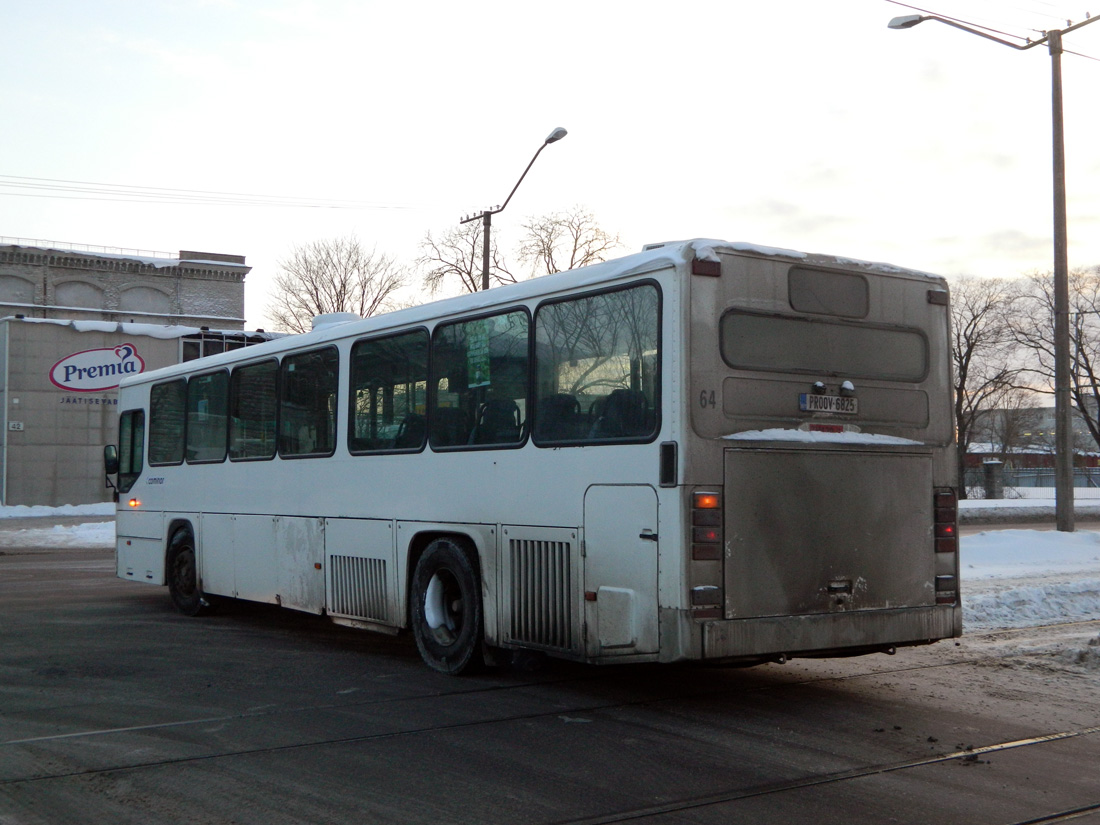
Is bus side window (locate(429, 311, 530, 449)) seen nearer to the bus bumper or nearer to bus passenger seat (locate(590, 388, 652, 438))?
bus passenger seat (locate(590, 388, 652, 438))

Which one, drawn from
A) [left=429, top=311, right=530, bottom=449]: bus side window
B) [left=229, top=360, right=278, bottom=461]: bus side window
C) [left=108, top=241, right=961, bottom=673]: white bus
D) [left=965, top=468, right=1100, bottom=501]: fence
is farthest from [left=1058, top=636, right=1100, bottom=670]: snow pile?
[left=965, top=468, right=1100, bottom=501]: fence

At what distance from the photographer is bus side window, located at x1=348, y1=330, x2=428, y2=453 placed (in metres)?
8.86

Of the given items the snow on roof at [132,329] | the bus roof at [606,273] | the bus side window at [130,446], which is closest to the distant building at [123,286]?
the snow on roof at [132,329]

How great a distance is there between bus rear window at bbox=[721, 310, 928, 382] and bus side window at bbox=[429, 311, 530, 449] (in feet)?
5.31

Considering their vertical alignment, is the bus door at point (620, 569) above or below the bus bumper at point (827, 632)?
above

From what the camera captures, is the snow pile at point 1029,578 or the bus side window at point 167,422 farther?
the bus side window at point 167,422

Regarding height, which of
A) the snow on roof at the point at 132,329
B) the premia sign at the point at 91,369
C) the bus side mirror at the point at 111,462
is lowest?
the bus side mirror at the point at 111,462

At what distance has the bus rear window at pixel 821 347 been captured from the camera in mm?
6863

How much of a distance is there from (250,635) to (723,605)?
6.12 meters

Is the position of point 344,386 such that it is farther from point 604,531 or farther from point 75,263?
point 75,263

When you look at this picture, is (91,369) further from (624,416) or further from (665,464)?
(665,464)

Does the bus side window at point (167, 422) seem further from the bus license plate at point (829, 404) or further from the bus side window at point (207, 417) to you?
the bus license plate at point (829, 404)

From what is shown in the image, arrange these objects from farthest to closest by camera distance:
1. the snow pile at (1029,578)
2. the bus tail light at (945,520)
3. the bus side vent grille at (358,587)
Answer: the snow pile at (1029,578) < the bus side vent grille at (358,587) < the bus tail light at (945,520)

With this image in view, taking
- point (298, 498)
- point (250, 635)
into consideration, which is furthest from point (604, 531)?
point (250, 635)
